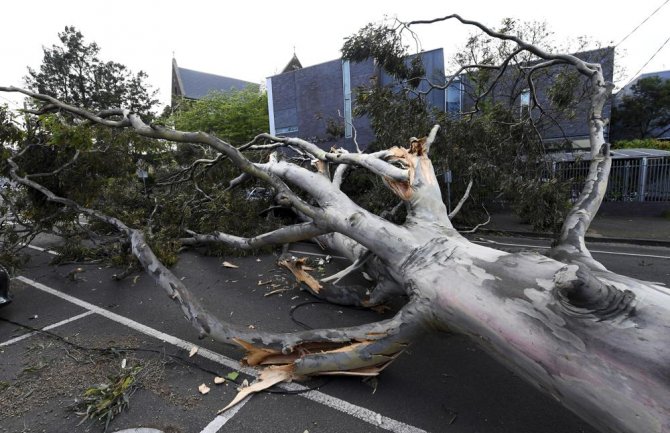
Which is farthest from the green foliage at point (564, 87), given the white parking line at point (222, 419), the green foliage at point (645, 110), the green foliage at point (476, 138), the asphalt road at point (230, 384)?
the green foliage at point (645, 110)

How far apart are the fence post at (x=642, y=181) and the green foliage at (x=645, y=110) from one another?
13.5 metres

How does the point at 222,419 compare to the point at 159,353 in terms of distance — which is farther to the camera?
the point at 159,353

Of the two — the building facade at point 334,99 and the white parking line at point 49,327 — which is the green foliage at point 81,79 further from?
the white parking line at point 49,327

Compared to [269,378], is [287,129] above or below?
above

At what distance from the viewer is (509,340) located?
199cm

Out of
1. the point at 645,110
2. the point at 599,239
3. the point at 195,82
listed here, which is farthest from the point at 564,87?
the point at 195,82

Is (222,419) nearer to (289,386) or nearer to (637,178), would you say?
(289,386)

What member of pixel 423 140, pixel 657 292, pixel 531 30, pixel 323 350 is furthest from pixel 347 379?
pixel 531 30

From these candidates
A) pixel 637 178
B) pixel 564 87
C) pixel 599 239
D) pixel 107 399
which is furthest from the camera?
pixel 637 178

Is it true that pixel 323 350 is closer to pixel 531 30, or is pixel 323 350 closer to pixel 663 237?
pixel 663 237

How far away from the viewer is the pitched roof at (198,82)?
37.7m

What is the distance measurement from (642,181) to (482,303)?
12791mm

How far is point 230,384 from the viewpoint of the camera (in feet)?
9.56

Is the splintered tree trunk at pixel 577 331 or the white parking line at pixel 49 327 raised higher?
the splintered tree trunk at pixel 577 331
